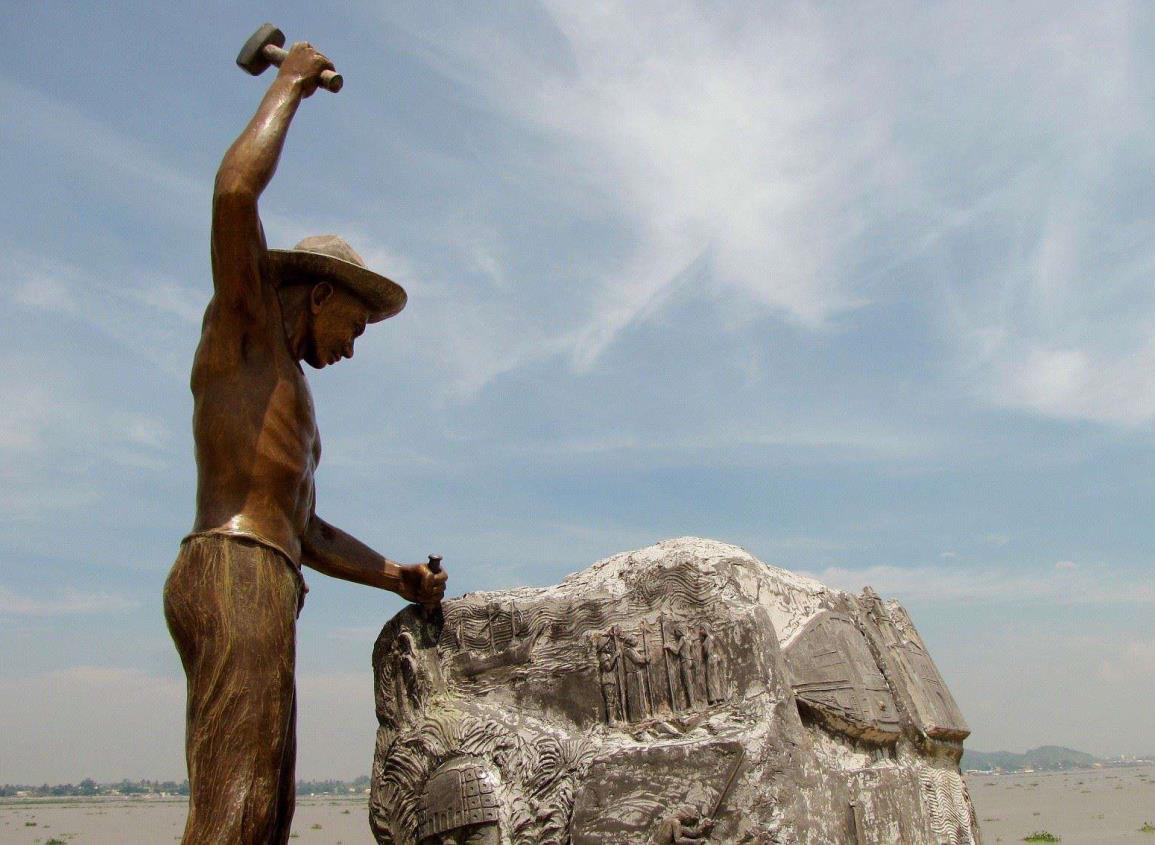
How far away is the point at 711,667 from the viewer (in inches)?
147

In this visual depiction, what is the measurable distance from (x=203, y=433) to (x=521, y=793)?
6.07 ft

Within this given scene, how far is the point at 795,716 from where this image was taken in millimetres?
3637

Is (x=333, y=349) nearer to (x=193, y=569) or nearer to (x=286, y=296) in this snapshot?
(x=286, y=296)

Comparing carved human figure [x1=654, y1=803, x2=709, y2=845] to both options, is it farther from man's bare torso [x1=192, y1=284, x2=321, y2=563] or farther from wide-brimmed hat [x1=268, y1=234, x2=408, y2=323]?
wide-brimmed hat [x1=268, y1=234, x2=408, y2=323]

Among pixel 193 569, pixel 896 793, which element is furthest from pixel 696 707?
pixel 193 569

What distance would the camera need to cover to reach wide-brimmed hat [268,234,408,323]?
11.5 feet

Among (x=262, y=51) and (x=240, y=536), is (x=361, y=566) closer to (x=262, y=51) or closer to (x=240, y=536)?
(x=240, y=536)

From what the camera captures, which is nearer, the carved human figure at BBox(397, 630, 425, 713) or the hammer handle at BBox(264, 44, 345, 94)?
the hammer handle at BBox(264, 44, 345, 94)

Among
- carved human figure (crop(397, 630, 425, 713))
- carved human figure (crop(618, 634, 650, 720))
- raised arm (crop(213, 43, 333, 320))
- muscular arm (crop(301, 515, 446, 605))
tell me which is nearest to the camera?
raised arm (crop(213, 43, 333, 320))

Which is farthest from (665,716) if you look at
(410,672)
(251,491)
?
(251,491)

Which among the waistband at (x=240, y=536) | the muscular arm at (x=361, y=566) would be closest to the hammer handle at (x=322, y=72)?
the waistband at (x=240, y=536)

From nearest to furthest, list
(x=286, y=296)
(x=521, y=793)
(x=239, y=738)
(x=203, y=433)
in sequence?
(x=239, y=738) → (x=203, y=433) → (x=286, y=296) → (x=521, y=793)

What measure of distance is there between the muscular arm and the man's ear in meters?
0.90

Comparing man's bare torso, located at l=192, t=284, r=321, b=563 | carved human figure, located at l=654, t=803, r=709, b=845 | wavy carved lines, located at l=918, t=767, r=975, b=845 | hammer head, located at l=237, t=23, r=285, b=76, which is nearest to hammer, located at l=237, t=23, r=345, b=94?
hammer head, located at l=237, t=23, r=285, b=76
